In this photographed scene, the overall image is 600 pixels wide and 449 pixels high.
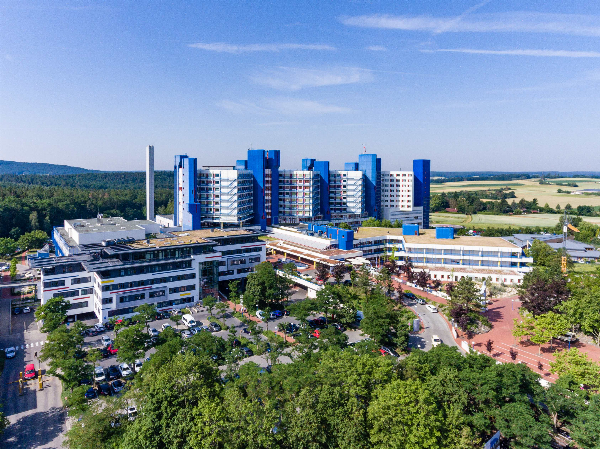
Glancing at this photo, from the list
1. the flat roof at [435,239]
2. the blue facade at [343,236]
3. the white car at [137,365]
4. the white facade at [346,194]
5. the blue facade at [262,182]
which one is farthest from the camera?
Answer: the white facade at [346,194]

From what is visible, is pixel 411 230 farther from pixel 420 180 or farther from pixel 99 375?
pixel 99 375

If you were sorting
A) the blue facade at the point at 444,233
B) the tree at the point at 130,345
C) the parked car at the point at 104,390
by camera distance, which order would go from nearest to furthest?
1. the parked car at the point at 104,390
2. the tree at the point at 130,345
3. the blue facade at the point at 444,233

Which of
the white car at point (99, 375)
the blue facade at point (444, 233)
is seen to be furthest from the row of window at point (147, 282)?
the blue facade at point (444, 233)

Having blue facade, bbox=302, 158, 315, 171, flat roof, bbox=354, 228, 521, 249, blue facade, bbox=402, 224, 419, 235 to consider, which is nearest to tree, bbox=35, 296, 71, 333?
flat roof, bbox=354, 228, 521, 249

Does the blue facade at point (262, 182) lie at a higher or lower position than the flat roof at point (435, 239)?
higher

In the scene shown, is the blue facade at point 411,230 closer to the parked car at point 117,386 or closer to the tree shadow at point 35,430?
the parked car at point 117,386
